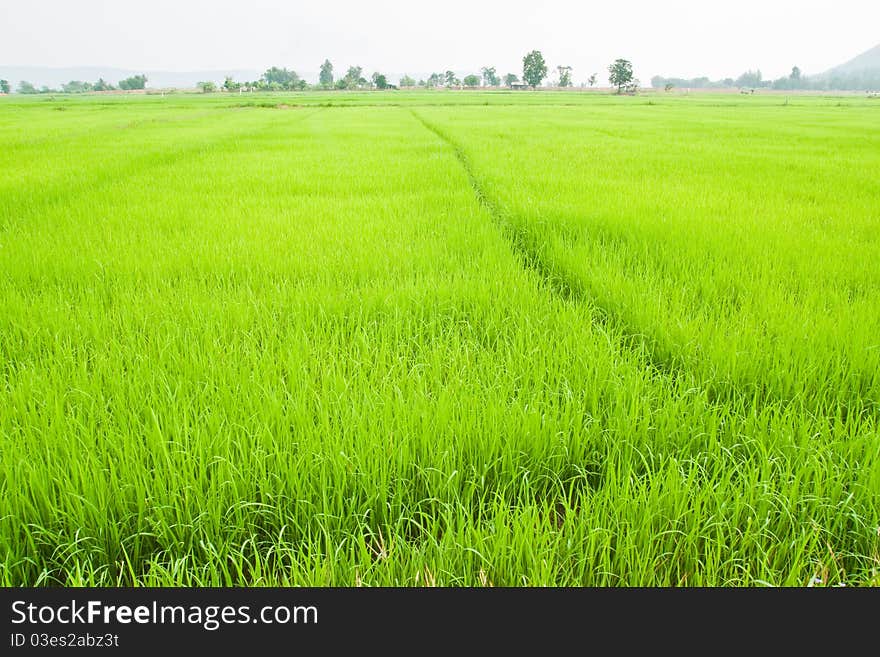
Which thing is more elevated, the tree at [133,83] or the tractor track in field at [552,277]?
the tree at [133,83]

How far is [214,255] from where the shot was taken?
10.2ft

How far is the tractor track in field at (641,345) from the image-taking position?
158 cm

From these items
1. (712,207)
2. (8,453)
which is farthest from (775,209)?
(8,453)

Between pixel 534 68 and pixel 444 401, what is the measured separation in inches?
4363

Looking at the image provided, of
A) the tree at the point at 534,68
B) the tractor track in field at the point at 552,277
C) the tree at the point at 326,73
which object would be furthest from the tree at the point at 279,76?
the tractor track in field at the point at 552,277

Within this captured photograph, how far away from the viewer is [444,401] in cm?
147

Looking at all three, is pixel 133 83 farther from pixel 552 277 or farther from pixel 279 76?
pixel 552 277

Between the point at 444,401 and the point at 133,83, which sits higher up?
the point at 133,83

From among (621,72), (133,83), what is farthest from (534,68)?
(133,83)

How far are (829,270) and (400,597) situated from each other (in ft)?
9.33

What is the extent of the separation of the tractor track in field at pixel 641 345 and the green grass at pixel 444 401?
0.06 feet

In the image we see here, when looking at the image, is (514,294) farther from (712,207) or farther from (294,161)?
(294,161)

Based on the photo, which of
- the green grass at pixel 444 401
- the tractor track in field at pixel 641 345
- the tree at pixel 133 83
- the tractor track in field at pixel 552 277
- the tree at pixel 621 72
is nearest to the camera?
the green grass at pixel 444 401

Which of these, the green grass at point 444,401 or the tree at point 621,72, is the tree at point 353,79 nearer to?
the tree at point 621,72
